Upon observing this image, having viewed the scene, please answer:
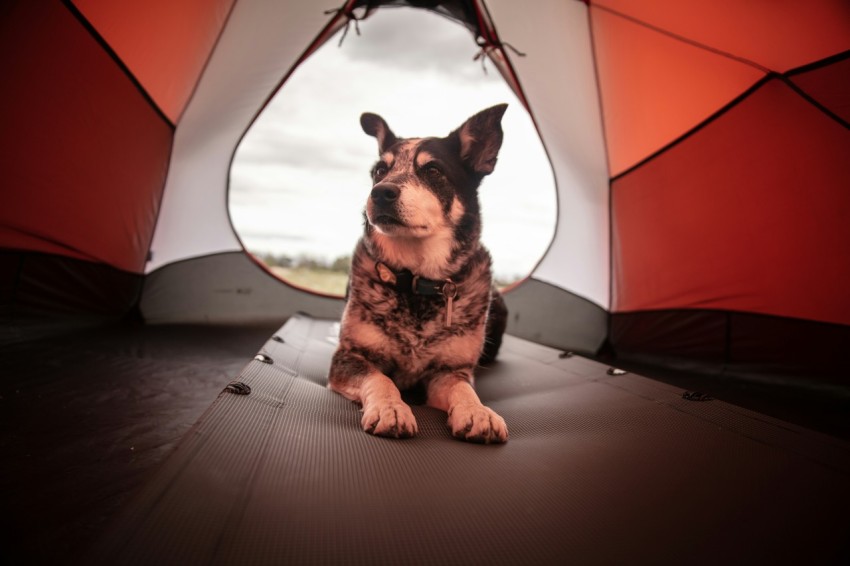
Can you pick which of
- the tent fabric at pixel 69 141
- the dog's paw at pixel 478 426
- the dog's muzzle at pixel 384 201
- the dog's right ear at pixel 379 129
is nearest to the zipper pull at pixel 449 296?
the dog's muzzle at pixel 384 201

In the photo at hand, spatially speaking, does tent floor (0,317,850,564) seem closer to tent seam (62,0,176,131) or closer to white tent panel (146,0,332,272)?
tent seam (62,0,176,131)

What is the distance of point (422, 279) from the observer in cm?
206

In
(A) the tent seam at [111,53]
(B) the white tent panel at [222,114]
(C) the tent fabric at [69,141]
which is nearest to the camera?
(C) the tent fabric at [69,141]

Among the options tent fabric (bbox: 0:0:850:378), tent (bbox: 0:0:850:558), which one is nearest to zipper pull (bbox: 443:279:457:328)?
tent (bbox: 0:0:850:558)

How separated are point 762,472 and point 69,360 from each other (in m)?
3.00

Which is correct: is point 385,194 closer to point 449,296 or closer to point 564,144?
point 449,296

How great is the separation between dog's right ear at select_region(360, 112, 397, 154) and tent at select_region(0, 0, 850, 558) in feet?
4.59

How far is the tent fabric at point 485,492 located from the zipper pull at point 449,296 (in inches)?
19.4

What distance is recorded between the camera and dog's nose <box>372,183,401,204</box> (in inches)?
76.5

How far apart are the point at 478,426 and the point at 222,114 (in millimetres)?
3604

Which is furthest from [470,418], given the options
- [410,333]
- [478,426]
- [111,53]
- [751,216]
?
[111,53]

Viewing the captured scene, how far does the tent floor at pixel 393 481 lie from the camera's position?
0.84 meters

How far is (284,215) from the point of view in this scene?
20.1ft

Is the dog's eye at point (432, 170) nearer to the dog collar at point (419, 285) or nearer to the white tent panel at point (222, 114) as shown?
the dog collar at point (419, 285)
